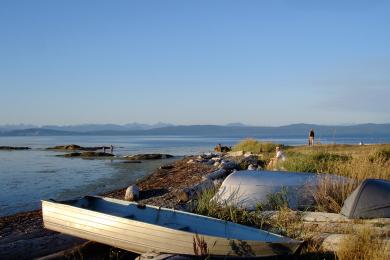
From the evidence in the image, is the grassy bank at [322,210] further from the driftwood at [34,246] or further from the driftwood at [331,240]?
the driftwood at [34,246]

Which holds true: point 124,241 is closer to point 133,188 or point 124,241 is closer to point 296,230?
point 296,230

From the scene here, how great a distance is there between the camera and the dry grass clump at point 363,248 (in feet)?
21.4

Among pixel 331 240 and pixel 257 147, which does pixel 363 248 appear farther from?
pixel 257 147

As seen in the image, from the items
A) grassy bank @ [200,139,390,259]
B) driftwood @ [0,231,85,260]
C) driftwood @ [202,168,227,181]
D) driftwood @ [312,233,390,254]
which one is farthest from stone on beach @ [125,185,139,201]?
driftwood @ [312,233,390,254]

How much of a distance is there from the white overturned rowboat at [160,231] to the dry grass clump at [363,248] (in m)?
0.62

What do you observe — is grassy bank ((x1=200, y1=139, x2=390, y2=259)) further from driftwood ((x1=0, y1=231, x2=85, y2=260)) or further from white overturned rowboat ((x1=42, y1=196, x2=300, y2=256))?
driftwood ((x1=0, y1=231, x2=85, y2=260))

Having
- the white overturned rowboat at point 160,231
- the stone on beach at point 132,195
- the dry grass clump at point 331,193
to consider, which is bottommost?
the stone on beach at point 132,195

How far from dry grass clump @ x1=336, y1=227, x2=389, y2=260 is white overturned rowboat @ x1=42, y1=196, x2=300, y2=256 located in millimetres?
621

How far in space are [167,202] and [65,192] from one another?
6.29 metres

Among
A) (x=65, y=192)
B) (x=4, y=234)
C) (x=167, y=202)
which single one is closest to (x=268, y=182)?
(x=167, y=202)

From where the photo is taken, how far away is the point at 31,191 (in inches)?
726

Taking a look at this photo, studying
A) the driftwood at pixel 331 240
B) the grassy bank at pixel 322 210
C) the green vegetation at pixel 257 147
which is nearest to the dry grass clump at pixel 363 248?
the grassy bank at pixel 322 210

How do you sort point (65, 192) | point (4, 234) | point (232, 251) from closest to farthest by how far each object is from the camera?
point (232, 251) < point (4, 234) < point (65, 192)

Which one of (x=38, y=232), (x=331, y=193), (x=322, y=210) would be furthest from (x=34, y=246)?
(x=331, y=193)
